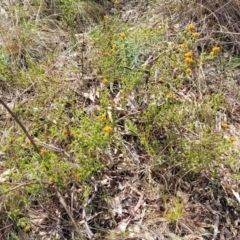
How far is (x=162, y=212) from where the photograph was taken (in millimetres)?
1920

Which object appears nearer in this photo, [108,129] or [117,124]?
[108,129]

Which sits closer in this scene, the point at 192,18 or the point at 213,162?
the point at 213,162

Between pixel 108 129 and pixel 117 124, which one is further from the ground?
pixel 108 129

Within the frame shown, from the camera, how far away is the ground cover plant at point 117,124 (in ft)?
6.14

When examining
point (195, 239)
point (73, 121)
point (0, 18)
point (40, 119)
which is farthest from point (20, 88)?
point (195, 239)

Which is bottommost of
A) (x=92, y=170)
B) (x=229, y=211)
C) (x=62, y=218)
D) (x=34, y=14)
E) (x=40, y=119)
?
(x=229, y=211)

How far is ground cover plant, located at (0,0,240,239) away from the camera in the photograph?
73.6 inches

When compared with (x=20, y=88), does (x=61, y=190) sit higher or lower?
lower

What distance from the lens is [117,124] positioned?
2.19 meters

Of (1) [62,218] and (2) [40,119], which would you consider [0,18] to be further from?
(1) [62,218]

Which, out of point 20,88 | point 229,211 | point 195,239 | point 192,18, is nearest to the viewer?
point 195,239

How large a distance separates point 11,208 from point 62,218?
23 centimetres

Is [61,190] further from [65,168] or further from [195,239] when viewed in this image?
[195,239]

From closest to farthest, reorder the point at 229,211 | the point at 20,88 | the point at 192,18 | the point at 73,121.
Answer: the point at 229,211, the point at 73,121, the point at 20,88, the point at 192,18
